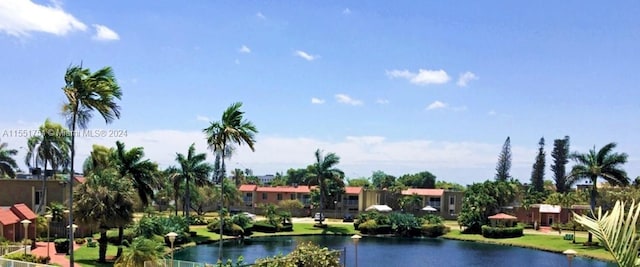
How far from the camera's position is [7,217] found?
37000 millimetres

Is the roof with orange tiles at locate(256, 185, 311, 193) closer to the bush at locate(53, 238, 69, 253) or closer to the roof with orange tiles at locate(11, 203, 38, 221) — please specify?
the roof with orange tiles at locate(11, 203, 38, 221)

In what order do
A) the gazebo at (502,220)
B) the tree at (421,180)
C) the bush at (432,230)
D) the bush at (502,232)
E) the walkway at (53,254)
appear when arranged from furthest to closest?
the tree at (421,180), the bush at (432,230), the gazebo at (502,220), the bush at (502,232), the walkway at (53,254)

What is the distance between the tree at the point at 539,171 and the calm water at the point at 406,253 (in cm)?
5611

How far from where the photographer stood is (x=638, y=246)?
4820mm

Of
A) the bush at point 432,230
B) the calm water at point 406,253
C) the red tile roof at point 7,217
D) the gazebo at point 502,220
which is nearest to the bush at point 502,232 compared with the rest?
the gazebo at point 502,220

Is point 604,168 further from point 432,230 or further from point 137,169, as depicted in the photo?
point 137,169

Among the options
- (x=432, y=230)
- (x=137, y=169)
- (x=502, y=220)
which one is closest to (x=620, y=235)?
(x=137, y=169)

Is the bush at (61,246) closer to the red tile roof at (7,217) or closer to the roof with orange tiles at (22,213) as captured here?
the red tile roof at (7,217)

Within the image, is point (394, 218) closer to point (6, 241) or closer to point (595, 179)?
point (595, 179)

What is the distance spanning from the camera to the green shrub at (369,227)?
6144 centimetres

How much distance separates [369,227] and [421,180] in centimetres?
7097

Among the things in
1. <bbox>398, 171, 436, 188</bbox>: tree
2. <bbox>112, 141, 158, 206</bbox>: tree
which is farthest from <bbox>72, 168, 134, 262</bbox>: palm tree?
<bbox>398, 171, 436, 188</bbox>: tree

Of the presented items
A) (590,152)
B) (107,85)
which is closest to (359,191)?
(590,152)

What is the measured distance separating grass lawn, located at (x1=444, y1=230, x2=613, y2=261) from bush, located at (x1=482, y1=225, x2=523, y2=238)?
662 millimetres
